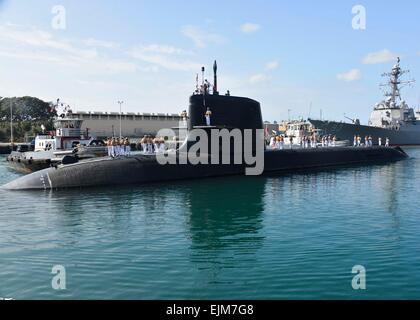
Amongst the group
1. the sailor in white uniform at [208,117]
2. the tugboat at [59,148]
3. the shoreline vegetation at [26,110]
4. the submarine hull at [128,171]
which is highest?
the shoreline vegetation at [26,110]

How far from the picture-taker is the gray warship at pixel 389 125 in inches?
2512

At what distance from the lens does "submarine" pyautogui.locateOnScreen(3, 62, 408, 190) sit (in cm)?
1897

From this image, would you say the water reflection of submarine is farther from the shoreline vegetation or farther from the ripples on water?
the shoreline vegetation

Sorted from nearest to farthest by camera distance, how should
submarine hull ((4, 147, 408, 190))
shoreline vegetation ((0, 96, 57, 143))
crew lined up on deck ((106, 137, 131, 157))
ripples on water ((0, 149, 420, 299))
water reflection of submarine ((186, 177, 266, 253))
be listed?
ripples on water ((0, 149, 420, 299)) → water reflection of submarine ((186, 177, 266, 253)) → submarine hull ((4, 147, 408, 190)) → crew lined up on deck ((106, 137, 131, 157)) → shoreline vegetation ((0, 96, 57, 143))

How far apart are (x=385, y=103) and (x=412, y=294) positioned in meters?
68.4

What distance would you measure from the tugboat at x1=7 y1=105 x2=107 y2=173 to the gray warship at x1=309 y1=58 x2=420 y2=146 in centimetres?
3588

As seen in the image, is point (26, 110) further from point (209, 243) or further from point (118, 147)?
point (209, 243)

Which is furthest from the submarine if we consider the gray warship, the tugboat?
the gray warship

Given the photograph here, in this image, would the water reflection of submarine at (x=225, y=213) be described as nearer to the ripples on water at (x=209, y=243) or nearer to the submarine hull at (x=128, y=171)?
the ripples on water at (x=209, y=243)

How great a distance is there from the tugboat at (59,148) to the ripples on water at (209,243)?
1279 centimetres

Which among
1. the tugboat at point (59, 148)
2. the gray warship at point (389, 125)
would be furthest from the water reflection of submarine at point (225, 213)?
the gray warship at point (389, 125)

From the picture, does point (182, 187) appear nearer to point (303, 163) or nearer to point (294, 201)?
point (294, 201)

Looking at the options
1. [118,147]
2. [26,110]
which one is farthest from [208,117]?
[26,110]

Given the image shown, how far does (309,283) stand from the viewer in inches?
290
